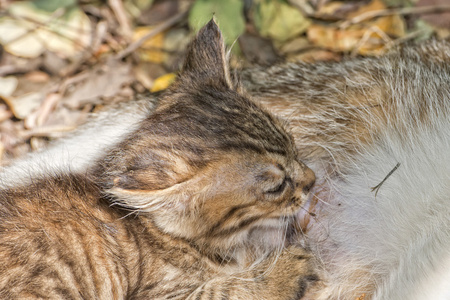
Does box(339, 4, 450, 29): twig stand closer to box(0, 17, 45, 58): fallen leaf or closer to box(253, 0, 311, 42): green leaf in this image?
box(253, 0, 311, 42): green leaf

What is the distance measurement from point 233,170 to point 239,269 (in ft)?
2.20

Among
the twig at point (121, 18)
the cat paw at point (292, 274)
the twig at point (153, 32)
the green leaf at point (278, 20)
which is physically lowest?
the cat paw at point (292, 274)

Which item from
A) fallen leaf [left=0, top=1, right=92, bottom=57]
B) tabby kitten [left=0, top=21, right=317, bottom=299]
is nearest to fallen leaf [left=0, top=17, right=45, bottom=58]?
fallen leaf [left=0, top=1, right=92, bottom=57]

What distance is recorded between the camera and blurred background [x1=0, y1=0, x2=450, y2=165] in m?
Answer: 4.67

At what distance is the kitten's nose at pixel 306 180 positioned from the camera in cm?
284

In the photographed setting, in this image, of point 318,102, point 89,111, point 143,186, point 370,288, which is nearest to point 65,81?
point 89,111

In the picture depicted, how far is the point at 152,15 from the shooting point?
510 centimetres

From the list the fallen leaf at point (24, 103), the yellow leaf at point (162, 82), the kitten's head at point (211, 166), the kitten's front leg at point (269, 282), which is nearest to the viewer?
the kitten's head at point (211, 166)

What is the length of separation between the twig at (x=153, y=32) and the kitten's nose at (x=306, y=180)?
2646 millimetres

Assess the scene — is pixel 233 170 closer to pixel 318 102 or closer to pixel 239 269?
pixel 239 269

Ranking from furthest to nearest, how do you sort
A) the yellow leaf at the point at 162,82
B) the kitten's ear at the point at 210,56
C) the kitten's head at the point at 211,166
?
the yellow leaf at the point at 162,82
the kitten's ear at the point at 210,56
the kitten's head at the point at 211,166

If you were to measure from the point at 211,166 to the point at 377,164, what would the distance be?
108cm

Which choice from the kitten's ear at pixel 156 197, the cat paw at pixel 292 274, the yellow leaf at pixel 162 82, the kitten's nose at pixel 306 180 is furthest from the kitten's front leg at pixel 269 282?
the yellow leaf at pixel 162 82

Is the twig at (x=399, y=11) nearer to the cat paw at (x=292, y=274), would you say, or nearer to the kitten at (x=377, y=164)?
the kitten at (x=377, y=164)
